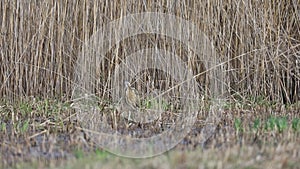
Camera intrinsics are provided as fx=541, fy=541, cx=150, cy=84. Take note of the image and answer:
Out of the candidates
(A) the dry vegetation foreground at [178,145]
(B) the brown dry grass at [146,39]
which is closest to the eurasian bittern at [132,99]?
(A) the dry vegetation foreground at [178,145]

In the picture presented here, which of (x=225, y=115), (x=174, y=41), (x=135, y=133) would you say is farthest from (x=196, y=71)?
(x=135, y=133)

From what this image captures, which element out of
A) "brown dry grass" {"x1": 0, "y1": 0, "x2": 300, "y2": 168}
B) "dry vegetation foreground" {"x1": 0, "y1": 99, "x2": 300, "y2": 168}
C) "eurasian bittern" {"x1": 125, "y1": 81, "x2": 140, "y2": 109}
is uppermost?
"brown dry grass" {"x1": 0, "y1": 0, "x2": 300, "y2": 168}

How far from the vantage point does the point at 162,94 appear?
3.78 meters

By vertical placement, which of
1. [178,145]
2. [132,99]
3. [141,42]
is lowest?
[178,145]

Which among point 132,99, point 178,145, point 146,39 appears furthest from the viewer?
point 146,39

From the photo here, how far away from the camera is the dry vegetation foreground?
2.10 m

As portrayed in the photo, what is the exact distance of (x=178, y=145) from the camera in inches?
Answer: 101

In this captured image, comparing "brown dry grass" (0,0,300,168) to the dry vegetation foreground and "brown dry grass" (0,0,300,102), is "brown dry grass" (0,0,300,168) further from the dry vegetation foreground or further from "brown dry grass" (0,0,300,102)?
the dry vegetation foreground

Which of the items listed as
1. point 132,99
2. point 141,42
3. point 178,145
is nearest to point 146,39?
point 141,42

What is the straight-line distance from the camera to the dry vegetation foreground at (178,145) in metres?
2.10

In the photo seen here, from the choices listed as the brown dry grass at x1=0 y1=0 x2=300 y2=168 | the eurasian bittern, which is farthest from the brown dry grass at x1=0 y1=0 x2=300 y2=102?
the eurasian bittern

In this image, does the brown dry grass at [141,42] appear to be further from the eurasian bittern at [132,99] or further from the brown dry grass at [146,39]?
the eurasian bittern at [132,99]

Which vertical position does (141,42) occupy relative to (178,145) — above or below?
above

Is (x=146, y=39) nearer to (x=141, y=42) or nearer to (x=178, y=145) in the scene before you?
(x=141, y=42)
